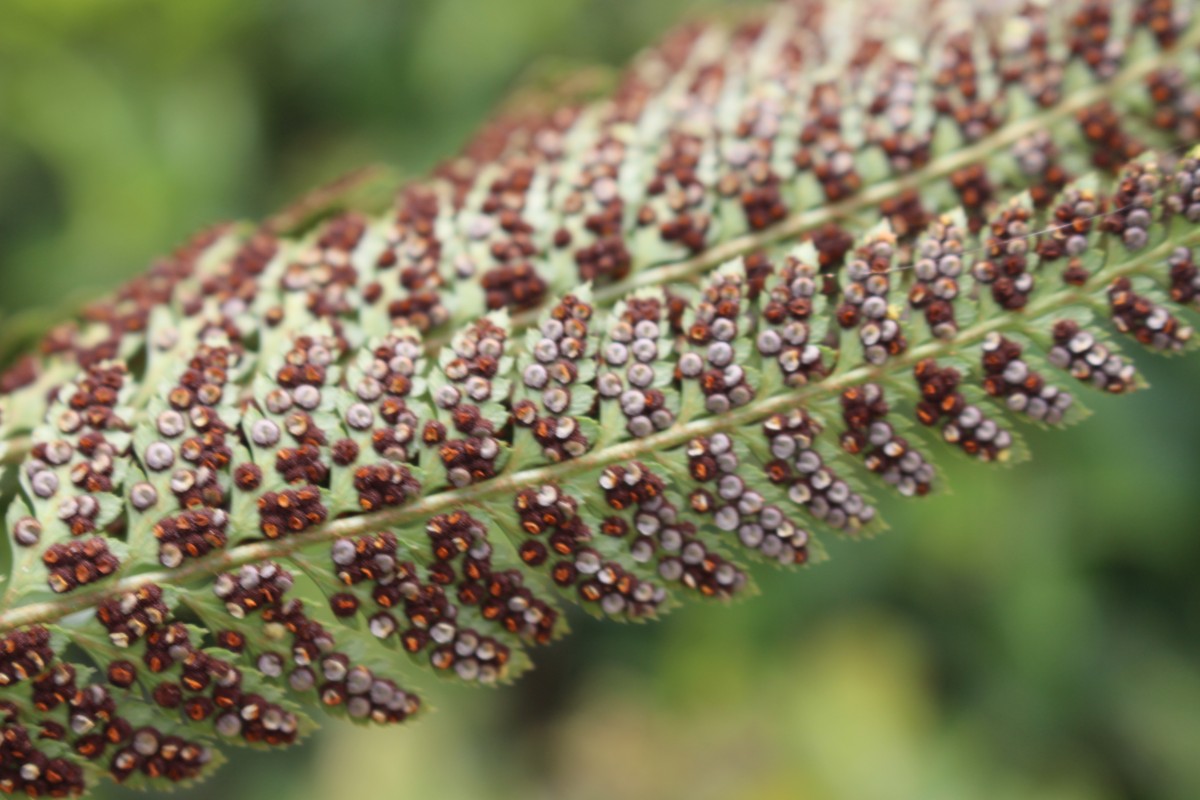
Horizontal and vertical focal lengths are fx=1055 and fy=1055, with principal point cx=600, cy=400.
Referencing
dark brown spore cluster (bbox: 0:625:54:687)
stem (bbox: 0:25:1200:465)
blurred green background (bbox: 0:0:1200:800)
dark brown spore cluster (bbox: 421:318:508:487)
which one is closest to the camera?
dark brown spore cluster (bbox: 0:625:54:687)

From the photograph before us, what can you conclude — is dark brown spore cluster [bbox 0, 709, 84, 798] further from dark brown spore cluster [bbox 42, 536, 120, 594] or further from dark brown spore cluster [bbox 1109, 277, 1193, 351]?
dark brown spore cluster [bbox 1109, 277, 1193, 351]

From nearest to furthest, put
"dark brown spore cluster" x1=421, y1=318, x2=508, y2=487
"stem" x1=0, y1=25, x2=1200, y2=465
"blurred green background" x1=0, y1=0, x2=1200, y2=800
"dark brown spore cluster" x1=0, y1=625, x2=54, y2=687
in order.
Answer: "dark brown spore cluster" x1=0, y1=625, x2=54, y2=687 < "dark brown spore cluster" x1=421, y1=318, x2=508, y2=487 < "stem" x1=0, y1=25, x2=1200, y2=465 < "blurred green background" x1=0, y1=0, x2=1200, y2=800

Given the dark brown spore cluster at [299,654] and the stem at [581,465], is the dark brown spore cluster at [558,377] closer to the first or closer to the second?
the stem at [581,465]

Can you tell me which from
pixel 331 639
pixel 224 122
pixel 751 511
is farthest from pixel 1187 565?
pixel 224 122

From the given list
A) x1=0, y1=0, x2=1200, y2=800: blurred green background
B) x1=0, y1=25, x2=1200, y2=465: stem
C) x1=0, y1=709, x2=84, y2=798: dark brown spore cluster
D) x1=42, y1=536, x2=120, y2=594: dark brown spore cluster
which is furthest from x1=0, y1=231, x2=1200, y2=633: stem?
x1=0, y1=0, x2=1200, y2=800: blurred green background

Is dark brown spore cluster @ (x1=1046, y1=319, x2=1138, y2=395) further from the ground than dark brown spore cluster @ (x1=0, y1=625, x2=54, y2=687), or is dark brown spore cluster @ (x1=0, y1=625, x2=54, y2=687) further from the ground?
dark brown spore cluster @ (x1=0, y1=625, x2=54, y2=687)

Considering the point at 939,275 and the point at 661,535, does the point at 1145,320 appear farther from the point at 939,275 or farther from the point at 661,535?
the point at 661,535

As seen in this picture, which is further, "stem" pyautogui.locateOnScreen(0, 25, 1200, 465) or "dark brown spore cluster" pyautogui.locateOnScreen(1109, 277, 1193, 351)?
"stem" pyautogui.locateOnScreen(0, 25, 1200, 465)
